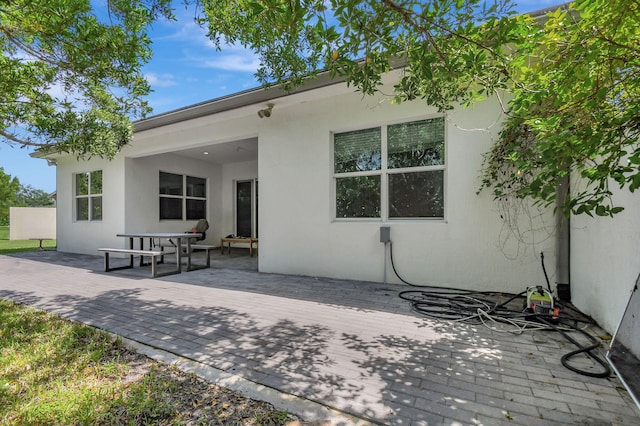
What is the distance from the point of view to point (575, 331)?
112 inches

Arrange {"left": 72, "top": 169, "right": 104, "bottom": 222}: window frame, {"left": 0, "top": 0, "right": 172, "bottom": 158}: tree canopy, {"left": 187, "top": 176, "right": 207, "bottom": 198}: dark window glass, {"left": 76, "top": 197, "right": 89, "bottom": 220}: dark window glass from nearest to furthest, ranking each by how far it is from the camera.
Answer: {"left": 0, "top": 0, "right": 172, "bottom": 158}: tree canopy < {"left": 72, "top": 169, "right": 104, "bottom": 222}: window frame < {"left": 76, "top": 197, "right": 89, "bottom": 220}: dark window glass < {"left": 187, "top": 176, "right": 207, "bottom": 198}: dark window glass

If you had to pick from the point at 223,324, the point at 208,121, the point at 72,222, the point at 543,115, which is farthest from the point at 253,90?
the point at 72,222

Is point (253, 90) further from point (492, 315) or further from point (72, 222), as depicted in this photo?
point (72, 222)

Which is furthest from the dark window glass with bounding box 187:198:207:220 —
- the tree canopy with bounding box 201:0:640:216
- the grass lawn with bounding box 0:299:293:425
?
the tree canopy with bounding box 201:0:640:216

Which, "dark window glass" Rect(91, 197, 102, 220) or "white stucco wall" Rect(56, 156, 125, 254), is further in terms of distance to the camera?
"dark window glass" Rect(91, 197, 102, 220)

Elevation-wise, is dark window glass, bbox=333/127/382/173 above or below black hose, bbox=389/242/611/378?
above

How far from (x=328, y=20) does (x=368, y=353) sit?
261 cm

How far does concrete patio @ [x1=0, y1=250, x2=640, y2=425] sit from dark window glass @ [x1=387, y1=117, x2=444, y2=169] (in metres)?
2.08

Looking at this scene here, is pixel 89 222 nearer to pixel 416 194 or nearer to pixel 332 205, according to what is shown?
pixel 332 205

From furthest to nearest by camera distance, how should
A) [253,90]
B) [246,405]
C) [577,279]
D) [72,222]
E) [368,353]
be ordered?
[72,222]
[253,90]
[577,279]
[368,353]
[246,405]

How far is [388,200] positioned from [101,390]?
4312 mm

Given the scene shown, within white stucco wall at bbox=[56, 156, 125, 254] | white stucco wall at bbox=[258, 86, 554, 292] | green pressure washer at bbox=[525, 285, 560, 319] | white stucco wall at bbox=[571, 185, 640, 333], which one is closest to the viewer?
white stucco wall at bbox=[571, 185, 640, 333]

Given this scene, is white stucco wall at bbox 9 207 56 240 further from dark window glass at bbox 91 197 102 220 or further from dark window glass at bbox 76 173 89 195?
dark window glass at bbox 91 197 102 220

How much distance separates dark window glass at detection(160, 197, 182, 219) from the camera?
927 centimetres
